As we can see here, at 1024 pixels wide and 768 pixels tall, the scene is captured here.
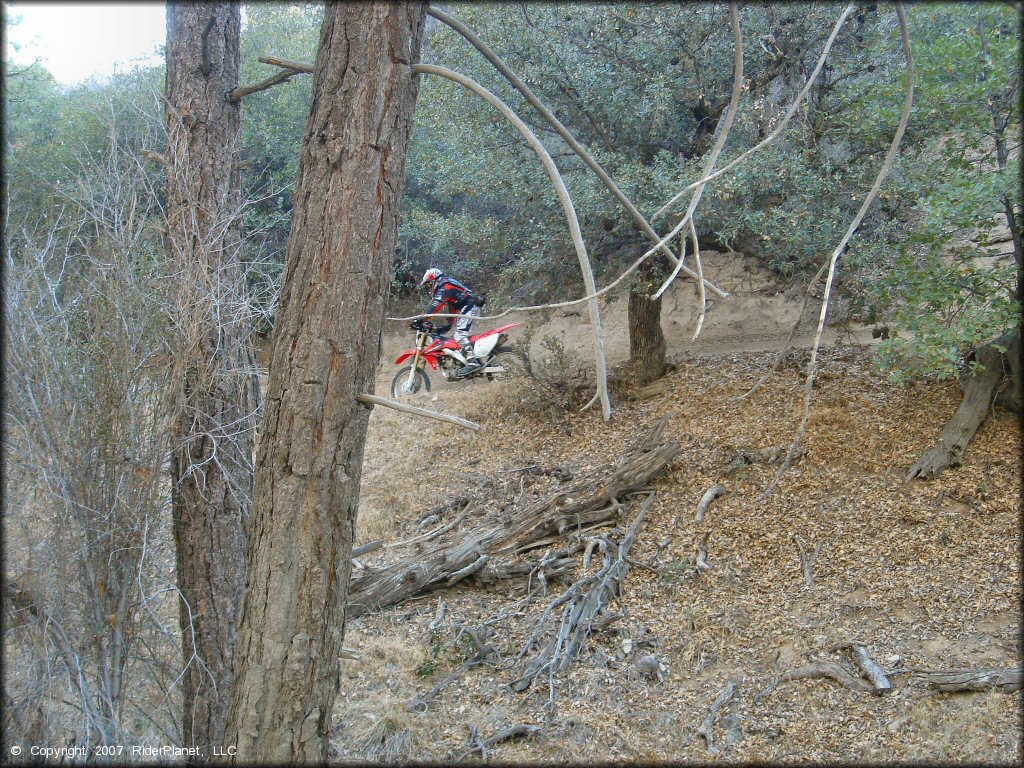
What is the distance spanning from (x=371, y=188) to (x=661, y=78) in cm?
515

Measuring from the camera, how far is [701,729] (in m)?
4.46

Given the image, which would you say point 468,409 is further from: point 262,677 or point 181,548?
point 262,677

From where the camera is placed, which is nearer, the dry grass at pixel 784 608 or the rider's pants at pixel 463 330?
the dry grass at pixel 784 608

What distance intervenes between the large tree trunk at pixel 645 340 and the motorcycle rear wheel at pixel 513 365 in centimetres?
131

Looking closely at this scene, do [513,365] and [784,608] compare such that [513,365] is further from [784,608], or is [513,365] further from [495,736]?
[495,736]

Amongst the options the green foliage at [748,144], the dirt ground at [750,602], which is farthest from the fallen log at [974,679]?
the green foliage at [748,144]

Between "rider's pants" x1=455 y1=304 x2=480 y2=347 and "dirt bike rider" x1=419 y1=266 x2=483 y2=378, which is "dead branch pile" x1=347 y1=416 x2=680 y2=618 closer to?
"dirt bike rider" x1=419 y1=266 x2=483 y2=378

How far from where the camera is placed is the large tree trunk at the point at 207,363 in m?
4.19

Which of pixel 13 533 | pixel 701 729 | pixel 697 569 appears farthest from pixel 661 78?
pixel 13 533

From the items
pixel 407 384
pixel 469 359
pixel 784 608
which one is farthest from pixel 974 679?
pixel 407 384

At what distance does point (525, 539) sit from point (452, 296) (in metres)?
4.27

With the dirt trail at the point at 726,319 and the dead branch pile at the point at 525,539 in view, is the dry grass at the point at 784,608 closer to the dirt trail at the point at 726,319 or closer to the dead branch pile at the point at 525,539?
the dead branch pile at the point at 525,539

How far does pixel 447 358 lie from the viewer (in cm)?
1044

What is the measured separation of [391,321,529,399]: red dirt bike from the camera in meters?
9.98
